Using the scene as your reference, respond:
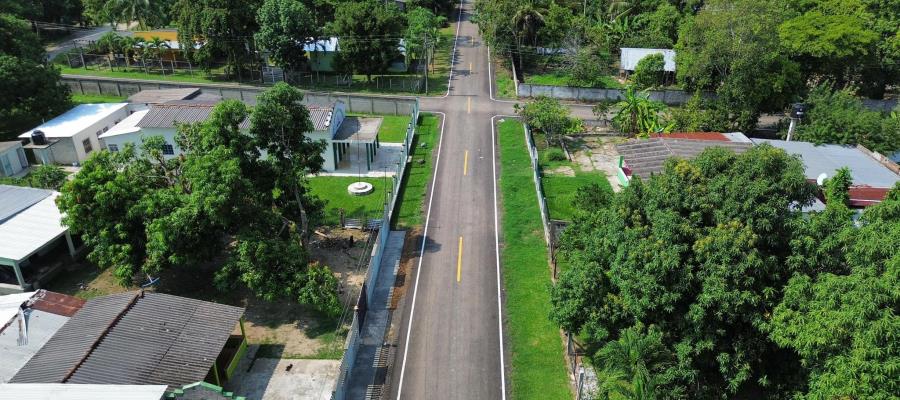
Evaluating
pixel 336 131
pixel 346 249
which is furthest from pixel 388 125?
pixel 346 249

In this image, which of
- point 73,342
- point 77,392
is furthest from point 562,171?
point 77,392

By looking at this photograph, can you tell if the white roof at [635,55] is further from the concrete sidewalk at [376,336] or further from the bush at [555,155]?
the concrete sidewalk at [376,336]

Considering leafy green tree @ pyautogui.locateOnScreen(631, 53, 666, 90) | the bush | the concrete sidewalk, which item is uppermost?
leafy green tree @ pyautogui.locateOnScreen(631, 53, 666, 90)

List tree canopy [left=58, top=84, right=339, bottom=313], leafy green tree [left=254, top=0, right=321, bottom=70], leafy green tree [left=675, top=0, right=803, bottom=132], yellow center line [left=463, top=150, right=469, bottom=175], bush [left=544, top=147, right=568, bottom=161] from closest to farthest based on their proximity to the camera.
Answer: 1. tree canopy [left=58, top=84, right=339, bottom=313]
2. yellow center line [left=463, top=150, right=469, bottom=175]
3. bush [left=544, top=147, right=568, bottom=161]
4. leafy green tree [left=675, top=0, right=803, bottom=132]
5. leafy green tree [left=254, top=0, right=321, bottom=70]

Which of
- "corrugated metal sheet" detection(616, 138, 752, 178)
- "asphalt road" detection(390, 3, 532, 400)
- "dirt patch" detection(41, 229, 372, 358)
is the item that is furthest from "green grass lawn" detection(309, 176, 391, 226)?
"corrugated metal sheet" detection(616, 138, 752, 178)

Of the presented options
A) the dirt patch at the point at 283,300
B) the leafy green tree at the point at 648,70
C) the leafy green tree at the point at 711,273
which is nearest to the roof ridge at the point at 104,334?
the dirt patch at the point at 283,300

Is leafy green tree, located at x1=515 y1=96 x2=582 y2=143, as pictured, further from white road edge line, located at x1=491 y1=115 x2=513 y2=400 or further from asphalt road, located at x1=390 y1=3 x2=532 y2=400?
asphalt road, located at x1=390 y1=3 x2=532 y2=400
